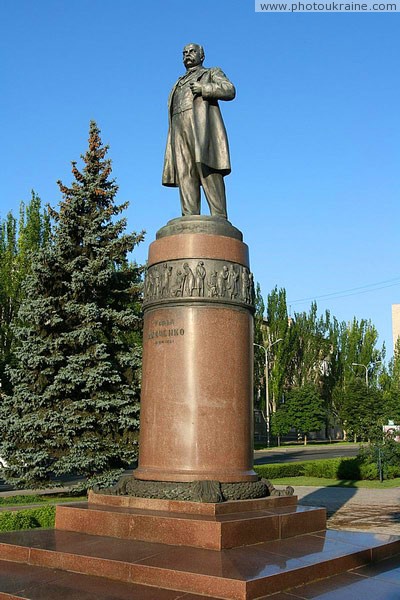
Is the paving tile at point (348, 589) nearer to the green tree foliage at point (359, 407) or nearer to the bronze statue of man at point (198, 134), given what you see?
the bronze statue of man at point (198, 134)

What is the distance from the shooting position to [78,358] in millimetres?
17141

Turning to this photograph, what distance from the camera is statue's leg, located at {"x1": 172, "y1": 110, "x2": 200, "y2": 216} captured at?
8.62 m

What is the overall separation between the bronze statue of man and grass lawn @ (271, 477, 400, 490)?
14438 mm

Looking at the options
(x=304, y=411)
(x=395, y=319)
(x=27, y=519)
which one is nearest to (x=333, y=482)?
(x=27, y=519)

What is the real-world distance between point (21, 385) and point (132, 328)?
11.3 feet

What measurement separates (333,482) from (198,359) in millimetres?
17189

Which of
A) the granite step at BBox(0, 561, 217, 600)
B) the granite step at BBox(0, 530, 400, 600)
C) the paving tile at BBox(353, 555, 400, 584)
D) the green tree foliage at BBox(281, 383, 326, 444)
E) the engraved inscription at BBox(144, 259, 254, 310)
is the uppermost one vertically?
the engraved inscription at BBox(144, 259, 254, 310)

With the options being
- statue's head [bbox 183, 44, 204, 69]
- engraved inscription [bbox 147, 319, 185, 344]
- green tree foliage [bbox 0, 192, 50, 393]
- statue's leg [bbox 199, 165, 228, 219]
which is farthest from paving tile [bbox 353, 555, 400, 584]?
green tree foliage [bbox 0, 192, 50, 393]

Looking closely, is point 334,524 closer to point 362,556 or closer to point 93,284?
point 362,556

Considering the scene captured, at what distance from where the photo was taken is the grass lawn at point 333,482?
2144 centimetres

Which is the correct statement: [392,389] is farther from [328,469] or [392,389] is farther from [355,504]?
[355,504]

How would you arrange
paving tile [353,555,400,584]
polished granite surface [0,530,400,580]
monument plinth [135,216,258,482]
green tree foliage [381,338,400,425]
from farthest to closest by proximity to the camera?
1. green tree foliage [381,338,400,425]
2. monument plinth [135,216,258,482]
3. paving tile [353,555,400,584]
4. polished granite surface [0,530,400,580]

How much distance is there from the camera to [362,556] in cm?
629

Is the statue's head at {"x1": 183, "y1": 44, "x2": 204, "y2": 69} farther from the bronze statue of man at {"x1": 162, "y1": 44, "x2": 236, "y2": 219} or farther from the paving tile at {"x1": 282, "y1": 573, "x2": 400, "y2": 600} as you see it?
the paving tile at {"x1": 282, "y1": 573, "x2": 400, "y2": 600}
